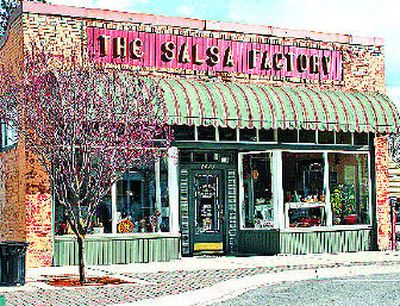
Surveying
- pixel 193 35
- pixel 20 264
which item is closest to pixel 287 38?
pixel 193 35

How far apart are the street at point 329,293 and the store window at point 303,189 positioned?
18.8ft

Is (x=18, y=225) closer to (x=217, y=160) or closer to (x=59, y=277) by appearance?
(x=59, y=277)

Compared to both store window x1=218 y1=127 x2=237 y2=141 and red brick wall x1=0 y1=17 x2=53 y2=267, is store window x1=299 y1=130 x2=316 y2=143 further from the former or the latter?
red brick wall x1=0 y1=17 x2=53 y2=267

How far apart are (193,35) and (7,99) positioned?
5820 mm

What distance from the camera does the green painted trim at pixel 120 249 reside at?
66.8 ft

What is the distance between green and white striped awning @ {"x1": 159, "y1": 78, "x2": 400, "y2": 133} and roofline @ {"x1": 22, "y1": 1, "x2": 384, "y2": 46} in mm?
1552

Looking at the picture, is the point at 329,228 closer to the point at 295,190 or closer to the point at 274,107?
the point at 295,190

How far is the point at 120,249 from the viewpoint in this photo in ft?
69.3

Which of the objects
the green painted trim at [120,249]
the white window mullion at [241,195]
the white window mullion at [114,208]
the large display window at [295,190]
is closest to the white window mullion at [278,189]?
the large display window at [295,190]

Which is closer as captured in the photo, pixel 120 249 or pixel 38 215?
pixel 38 215

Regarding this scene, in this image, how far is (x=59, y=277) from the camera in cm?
1798

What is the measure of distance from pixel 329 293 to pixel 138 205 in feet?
25.2

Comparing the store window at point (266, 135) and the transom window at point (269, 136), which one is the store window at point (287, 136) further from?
the store window at point (266, 135)

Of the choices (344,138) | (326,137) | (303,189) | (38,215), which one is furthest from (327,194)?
(38,215)
